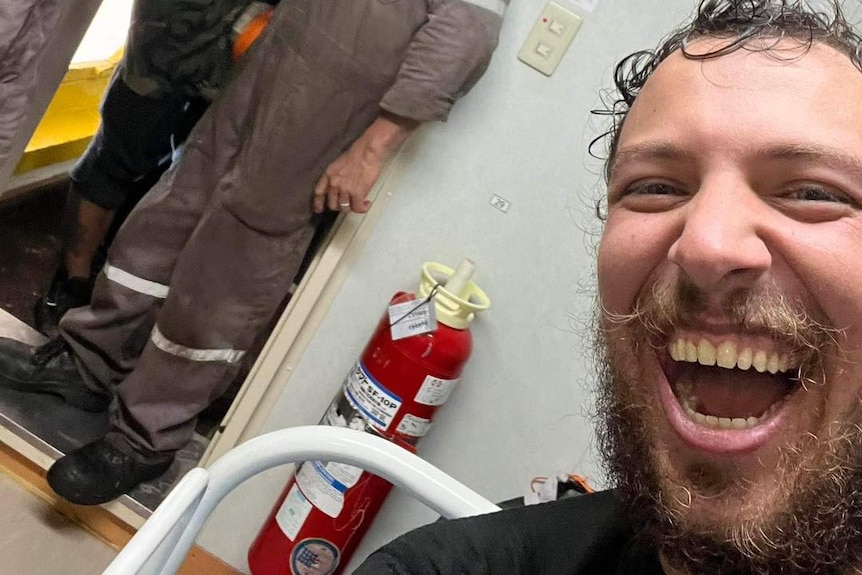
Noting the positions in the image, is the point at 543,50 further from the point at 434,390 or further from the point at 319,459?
the point at 319,459

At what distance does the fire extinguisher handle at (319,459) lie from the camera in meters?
0.72

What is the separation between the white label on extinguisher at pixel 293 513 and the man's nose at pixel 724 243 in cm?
94

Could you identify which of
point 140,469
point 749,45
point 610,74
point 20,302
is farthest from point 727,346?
point 20,302

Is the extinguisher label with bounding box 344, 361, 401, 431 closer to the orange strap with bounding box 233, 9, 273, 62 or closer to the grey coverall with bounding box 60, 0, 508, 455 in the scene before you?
the grey coverall with bounding box 60, 0, 508, 455

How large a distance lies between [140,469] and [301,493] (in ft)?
1.06

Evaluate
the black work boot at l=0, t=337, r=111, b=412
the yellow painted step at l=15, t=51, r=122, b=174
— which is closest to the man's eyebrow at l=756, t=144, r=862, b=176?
the black work boot at l=0, t=337, r=111, b=412

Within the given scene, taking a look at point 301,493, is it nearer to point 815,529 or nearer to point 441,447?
point 441,447

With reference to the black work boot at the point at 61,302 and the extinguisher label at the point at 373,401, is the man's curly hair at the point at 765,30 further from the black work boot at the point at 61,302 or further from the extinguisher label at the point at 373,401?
the black work boot at the point at 61,302

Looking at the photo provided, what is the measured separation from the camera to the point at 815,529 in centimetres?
56

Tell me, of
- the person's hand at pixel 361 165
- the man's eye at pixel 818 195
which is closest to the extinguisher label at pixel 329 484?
the person's hand at pixel 361 165

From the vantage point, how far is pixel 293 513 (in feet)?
4.34

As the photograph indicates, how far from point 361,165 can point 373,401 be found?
419 mm

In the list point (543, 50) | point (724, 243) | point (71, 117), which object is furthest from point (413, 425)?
point (71, 117)

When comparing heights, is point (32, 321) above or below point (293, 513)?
below
